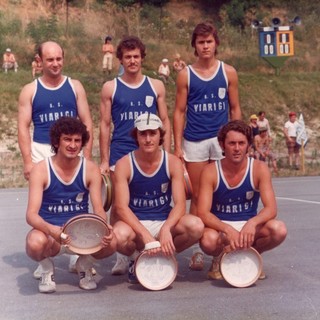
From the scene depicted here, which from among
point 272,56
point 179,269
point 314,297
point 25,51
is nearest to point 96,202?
point 179,269

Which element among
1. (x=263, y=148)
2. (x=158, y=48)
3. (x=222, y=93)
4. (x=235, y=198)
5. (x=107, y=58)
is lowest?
(x=235, y=198)

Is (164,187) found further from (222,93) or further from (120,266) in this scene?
(222,93)

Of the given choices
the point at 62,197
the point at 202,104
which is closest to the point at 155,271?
the point at 62,197

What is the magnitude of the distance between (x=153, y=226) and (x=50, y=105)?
152 cm

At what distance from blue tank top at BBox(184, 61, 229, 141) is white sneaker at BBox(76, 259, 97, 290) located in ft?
6.03

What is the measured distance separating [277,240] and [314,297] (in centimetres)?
75

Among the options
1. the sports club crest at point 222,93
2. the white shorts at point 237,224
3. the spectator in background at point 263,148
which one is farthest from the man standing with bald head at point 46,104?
the spectator in background at point 263,148

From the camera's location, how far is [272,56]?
1560 inches

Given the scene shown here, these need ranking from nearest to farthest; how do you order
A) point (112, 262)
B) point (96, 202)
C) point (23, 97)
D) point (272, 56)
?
point (96, 202), point (23, 97), point (112, 262), point (272, 56)

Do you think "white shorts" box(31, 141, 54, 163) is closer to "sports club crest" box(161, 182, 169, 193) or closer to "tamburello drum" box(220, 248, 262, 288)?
"sports club crest" box(161, 182, 169, 193)

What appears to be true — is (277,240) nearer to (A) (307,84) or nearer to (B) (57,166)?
(B) (57,166)

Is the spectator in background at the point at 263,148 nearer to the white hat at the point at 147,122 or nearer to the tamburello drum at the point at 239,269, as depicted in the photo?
the white hat at the point at 147,122

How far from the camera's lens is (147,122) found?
28.2ft

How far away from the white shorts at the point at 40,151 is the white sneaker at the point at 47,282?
133 cm
